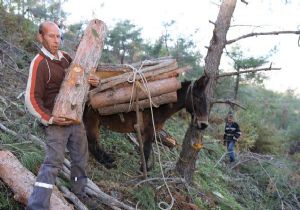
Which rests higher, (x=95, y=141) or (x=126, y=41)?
(x=126, y=41)

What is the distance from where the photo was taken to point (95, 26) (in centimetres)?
484

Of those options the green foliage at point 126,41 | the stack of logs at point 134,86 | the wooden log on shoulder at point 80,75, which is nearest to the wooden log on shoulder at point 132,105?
the stack of logs at point 134,86

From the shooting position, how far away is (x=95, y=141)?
6.36m

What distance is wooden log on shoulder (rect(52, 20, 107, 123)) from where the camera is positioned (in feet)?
13.3

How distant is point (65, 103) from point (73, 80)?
326mm

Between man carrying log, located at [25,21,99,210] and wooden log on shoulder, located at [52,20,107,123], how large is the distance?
0.10 metres

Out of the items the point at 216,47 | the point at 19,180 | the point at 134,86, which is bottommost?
the point at 19,180

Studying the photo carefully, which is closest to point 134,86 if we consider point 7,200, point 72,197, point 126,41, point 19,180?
point 72,197

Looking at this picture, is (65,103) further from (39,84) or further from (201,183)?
(201,183)

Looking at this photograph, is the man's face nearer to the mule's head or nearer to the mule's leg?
the mule's leg

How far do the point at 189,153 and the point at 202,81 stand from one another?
137cm

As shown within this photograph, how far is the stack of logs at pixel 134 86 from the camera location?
18.2 feet

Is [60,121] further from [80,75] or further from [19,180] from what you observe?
[19,180]

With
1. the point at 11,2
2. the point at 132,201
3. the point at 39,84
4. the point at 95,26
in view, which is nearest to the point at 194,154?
the point at 132,201
